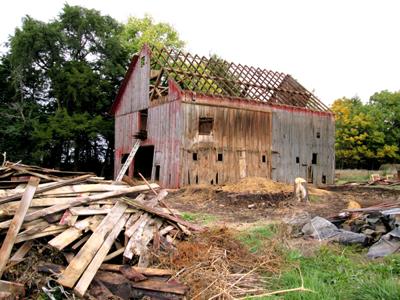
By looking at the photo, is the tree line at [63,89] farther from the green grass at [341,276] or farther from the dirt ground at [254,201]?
the green grass at [341,276]

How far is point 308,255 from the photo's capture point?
6938 millimetres

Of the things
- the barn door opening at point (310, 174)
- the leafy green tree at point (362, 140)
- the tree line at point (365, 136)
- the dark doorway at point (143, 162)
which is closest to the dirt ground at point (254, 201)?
the barn door opening at point (310, 174)

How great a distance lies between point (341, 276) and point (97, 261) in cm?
357

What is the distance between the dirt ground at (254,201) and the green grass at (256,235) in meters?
1.68

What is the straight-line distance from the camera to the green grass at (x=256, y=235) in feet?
25.4

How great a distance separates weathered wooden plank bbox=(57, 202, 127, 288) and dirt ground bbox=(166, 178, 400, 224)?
5.13 m

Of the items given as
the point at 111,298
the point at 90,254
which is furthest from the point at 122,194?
the point at 111,298

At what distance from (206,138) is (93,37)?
17.6m

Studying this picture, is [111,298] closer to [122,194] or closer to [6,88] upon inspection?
[122,194]

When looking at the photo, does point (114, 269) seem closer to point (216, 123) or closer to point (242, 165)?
point (216, 123)

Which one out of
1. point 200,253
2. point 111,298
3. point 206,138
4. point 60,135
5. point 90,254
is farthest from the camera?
point 60,135

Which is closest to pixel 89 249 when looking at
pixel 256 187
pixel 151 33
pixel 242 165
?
pixel 256 187

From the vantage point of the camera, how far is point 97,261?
18.0 feet

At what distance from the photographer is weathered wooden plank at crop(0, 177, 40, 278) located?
538 centimetres
